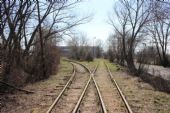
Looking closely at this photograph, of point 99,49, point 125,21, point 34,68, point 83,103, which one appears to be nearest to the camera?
point 83,103

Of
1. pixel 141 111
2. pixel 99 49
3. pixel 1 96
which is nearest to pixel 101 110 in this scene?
pixel 141 111

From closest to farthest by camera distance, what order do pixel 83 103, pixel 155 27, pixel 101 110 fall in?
1. pixel 101 110
2. pixel 83 103
3. pixel 155 27

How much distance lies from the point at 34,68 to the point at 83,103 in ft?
45.0

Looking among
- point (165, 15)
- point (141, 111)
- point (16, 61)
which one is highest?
point (165, 15)

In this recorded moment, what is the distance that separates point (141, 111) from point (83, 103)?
285 cm

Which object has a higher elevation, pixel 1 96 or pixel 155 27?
pixel 155 27

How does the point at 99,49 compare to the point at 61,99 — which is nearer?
the point at 61,99

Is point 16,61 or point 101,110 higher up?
point 16,61

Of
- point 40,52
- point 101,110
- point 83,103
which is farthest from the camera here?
point 40,52

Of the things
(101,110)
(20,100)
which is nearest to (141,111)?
(101,110)

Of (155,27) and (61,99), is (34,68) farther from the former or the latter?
(155,27)

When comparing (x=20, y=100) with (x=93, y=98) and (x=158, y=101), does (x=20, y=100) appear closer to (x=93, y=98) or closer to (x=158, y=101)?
(x=93, y=98)

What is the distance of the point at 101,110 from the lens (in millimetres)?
13453

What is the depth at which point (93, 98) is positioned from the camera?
16875 mm
